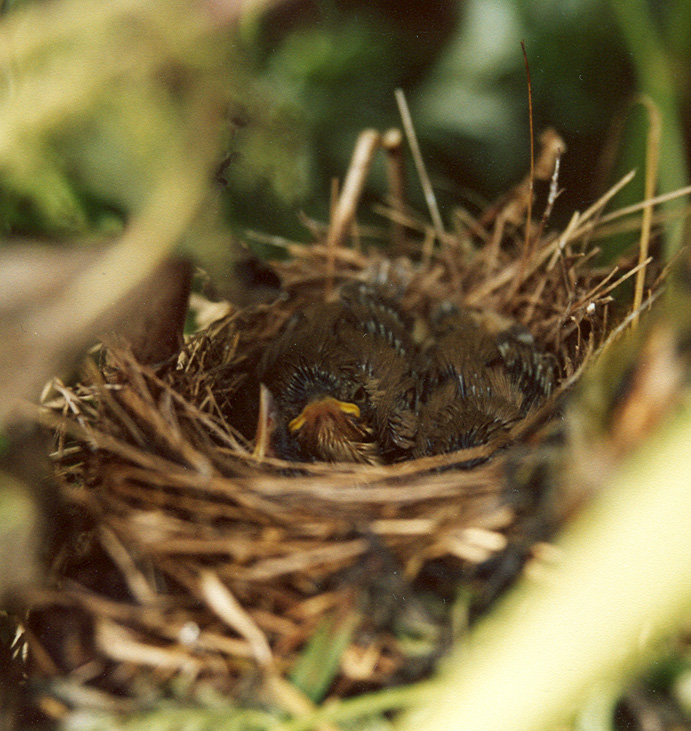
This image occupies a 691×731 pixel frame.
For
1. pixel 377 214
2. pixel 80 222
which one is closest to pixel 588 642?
pixel 80 222

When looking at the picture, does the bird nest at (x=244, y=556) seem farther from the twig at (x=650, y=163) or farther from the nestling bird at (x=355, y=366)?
the nestling bird at (x=355, y=366)

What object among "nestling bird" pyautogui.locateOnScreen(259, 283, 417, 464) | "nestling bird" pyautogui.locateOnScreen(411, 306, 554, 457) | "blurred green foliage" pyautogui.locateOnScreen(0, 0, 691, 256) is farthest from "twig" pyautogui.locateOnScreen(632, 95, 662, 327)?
"nestling bird" pyautogui.locateOnScreen(259, 283, 417, 464)

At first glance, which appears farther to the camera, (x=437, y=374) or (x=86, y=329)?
(x=437, y=374)

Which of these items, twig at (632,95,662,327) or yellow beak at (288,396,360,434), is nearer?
twig at (632,95,662,327)

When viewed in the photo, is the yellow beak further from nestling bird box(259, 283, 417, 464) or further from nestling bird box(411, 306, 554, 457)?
nestling bird box(411, 306, 554, 457)

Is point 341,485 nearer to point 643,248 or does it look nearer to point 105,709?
point 105,709

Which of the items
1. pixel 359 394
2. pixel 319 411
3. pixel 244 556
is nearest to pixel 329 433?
pixel 319 411
